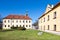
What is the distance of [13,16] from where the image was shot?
254 ft

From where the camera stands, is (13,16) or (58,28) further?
(13,16)

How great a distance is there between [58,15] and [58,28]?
2.80 metres

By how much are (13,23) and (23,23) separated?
6.19 meters

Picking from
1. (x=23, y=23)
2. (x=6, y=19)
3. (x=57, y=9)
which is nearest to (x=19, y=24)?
(x=23, y=23)

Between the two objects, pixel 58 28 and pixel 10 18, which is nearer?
pixel 58 28

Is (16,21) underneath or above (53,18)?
above

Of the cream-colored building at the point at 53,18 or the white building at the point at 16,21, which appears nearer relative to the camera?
the cream-colored building at the point at 53,18

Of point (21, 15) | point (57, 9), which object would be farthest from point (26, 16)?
point (57, 9)

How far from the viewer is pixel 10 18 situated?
251 ft

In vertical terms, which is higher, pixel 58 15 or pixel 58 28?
pixel 58 15

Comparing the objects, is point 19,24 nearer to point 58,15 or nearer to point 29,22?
point 29,22

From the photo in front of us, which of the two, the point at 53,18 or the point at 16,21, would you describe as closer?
the point at 53,18

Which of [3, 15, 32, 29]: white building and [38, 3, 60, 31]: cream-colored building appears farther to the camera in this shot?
[3, 15, 32, 29]: white building

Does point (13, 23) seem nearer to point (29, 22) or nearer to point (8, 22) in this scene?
point (8, 22)
